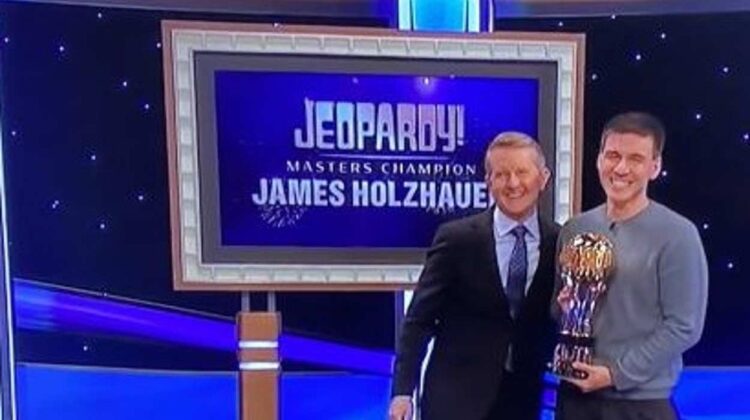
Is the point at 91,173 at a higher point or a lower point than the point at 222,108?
lower

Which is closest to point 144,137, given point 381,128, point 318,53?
point 318,53

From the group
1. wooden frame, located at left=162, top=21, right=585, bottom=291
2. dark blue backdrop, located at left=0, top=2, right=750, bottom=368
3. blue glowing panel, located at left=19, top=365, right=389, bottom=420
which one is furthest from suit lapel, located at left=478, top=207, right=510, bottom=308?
blue glowing panel, located at left=19, top=365, right=389, bottom=420

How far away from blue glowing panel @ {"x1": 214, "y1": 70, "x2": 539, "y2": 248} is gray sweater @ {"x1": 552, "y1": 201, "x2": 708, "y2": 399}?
1.91 feet

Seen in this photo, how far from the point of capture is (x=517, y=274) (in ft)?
6.18

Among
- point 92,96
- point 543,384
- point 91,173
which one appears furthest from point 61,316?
point 543,384

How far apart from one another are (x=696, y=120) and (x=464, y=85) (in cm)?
67

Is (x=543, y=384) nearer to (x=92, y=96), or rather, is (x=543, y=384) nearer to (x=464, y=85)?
(x=464, y=85)

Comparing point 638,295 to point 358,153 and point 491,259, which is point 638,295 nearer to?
point 491,259

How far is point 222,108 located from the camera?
2186 mm

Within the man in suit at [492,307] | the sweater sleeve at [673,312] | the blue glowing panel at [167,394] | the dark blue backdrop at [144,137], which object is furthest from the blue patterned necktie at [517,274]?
the blue glowing panel at [167,394]

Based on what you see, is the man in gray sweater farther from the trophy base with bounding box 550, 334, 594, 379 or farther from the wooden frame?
the wooden frame

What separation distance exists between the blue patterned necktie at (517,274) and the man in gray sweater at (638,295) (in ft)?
0.30

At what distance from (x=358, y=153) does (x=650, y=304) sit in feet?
2.87

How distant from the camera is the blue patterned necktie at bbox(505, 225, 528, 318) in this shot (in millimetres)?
1869
